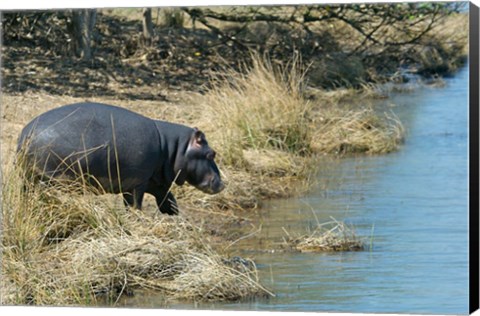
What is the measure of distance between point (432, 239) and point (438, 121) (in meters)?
6.49

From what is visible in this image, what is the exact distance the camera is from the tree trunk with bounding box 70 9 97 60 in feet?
50.8

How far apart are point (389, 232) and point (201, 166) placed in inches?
61.4

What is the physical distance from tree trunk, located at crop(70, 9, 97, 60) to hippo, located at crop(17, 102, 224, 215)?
20.6ft

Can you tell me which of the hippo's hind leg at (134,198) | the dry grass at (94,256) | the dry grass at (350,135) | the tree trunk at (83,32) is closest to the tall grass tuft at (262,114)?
the dry grass at (350,135)

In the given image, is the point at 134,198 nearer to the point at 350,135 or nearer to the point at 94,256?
the point at 94,256

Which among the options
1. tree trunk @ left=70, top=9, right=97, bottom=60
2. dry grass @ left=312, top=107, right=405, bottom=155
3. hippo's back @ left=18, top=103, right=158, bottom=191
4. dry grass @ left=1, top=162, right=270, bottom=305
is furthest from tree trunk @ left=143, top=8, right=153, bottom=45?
dry grass @ left=1, top=162, right=270, bottom=305

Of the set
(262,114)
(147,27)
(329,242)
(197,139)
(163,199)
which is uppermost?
(197,139)

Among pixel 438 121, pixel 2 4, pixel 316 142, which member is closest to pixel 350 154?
pixel 316 142

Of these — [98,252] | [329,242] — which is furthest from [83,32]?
[98,252]

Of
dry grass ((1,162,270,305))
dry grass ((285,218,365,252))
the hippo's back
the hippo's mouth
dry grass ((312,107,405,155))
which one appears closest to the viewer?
dry grass ((1,162,270,305))

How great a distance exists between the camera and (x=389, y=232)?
32.8ft

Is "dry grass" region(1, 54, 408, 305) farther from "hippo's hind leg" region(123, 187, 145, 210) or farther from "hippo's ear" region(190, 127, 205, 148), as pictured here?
"hippo's ear" region(190, 127, 205, 148)

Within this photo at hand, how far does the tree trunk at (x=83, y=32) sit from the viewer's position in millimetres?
15477

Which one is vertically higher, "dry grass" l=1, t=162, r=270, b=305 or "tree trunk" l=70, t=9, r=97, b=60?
"dry grass" l=1, t=162, r=270, b=305
